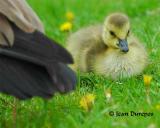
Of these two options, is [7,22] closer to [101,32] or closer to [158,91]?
[158,91]

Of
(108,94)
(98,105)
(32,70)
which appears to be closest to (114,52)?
(108,94)

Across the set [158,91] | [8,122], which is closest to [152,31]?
[158,91]

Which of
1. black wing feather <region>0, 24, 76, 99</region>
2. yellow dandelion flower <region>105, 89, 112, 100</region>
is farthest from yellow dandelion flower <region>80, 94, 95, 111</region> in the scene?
black wing feather <region>0, 24, 76, 99</region>

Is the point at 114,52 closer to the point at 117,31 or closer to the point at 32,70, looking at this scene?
the point at 117,31

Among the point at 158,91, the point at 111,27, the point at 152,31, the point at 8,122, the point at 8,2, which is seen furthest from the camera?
the point at 152,31

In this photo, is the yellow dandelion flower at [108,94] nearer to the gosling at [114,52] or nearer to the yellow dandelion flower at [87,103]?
the yellow dandelion flower at [87,103]

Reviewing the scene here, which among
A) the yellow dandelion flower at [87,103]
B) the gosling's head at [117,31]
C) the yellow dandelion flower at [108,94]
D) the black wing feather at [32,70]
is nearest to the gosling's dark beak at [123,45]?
the gosling's head at [117,31]

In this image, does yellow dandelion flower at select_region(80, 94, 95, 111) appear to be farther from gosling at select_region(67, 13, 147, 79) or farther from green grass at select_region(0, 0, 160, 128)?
gosling at select_region(67, 13, 147, 79)
